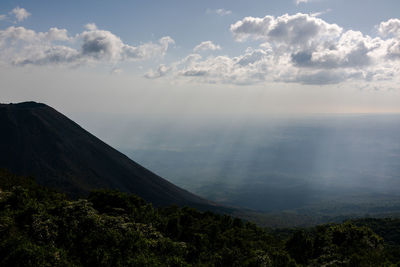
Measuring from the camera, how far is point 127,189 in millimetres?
106625

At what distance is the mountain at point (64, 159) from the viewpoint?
93062 millimetres

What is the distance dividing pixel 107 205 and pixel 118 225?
14701 millimetres

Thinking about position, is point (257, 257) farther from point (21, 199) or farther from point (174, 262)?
point (21, 199)

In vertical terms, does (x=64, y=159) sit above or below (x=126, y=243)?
above

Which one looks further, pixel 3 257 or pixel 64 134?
pixel 64 134

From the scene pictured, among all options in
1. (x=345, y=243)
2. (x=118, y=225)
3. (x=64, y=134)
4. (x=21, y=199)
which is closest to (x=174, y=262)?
(x=118, y=225)

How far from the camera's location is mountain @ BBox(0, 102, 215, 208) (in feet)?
305

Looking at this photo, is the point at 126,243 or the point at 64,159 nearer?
the point at 126,243

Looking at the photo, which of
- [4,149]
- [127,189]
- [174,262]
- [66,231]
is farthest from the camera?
[127,189]

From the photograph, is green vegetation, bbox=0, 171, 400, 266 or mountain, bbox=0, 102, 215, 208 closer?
green vegetation, bbox=0, 171, 400, 266

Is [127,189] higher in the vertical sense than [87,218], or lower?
lower

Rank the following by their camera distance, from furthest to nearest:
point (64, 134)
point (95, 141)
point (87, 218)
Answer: point (95, 141), point (64, 134), point (87, 218)

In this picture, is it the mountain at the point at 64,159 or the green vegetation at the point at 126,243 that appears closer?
the green vegetation at the point at 126,243

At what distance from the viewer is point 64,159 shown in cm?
10331
